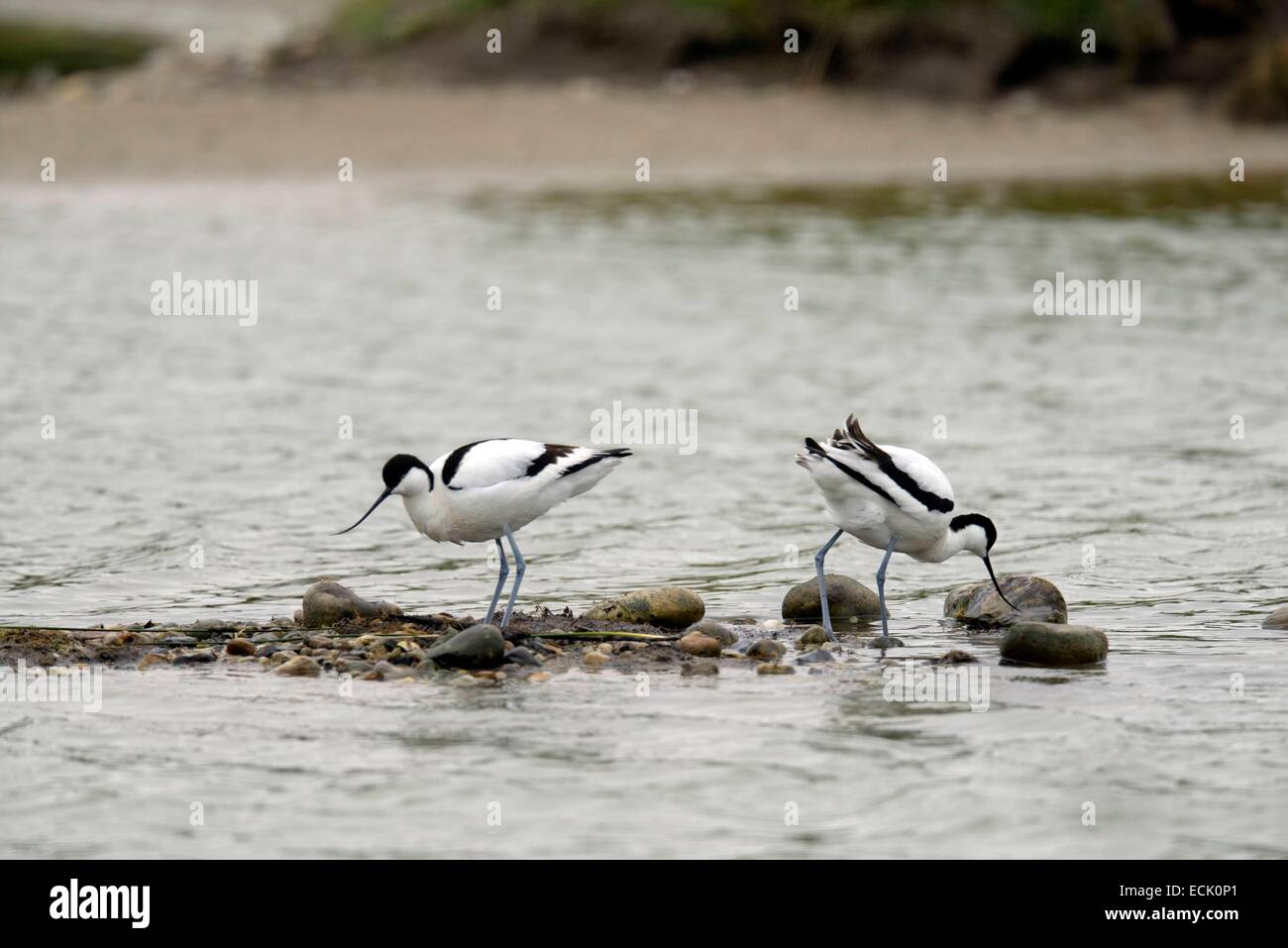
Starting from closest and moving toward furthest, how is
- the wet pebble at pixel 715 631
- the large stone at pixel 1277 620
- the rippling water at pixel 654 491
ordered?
the rippling water at pixel 654 491 < the wet pebble at pixel 715 631 < the large stone at pixel 1277 620

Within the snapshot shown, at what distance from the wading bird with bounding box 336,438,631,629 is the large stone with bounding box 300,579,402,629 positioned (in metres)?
0.48

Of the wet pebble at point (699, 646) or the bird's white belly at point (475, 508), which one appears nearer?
the wet pebble at point (699, 646)

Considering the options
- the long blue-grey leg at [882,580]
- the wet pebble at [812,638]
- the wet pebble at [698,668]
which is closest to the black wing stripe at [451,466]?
the wet pebble at [698,668]

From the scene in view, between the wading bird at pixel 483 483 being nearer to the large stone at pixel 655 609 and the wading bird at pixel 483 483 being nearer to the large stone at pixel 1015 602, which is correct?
the large stone at pixel 655 609

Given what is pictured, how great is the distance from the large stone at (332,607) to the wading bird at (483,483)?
18.7 inches

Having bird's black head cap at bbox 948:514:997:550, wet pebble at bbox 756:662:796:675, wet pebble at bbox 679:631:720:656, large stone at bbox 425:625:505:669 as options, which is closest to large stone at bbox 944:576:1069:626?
bird's black head cap at bbox 948:514:997:550

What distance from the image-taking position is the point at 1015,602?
992 cm

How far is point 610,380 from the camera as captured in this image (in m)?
17.4

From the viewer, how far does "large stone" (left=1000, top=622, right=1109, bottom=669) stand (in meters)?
9.12

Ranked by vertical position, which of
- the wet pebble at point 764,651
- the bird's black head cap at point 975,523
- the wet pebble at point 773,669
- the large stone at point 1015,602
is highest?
the bird's black head cap at point 975,523

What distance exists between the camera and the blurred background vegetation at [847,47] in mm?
29844

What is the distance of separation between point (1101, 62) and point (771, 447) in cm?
1780

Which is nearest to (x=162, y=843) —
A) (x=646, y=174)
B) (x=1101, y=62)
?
(x=646, y=174)

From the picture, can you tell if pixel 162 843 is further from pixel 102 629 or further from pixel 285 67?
pixel 285 67
